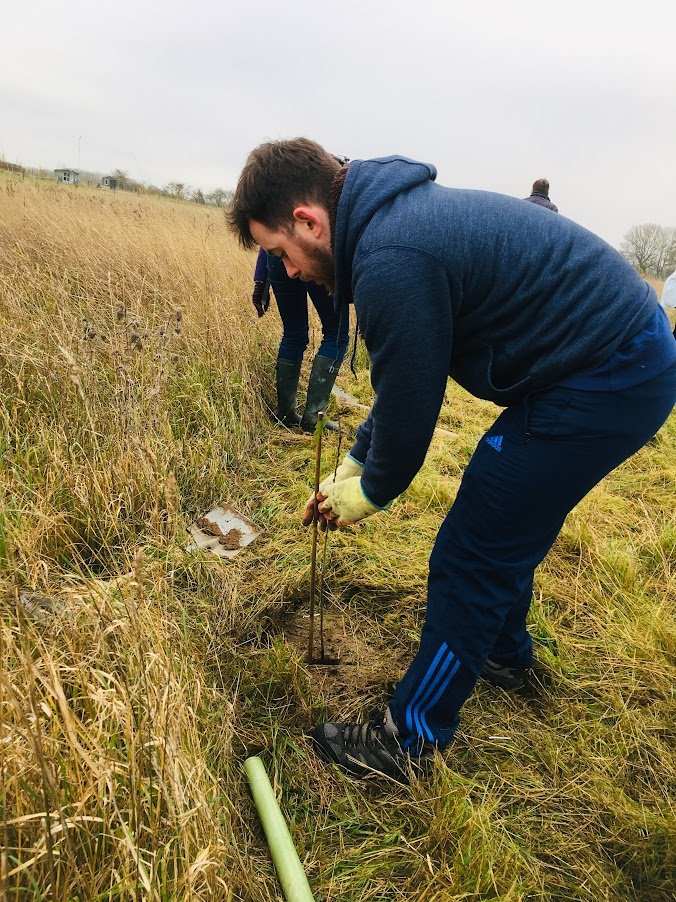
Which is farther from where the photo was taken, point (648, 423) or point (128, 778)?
point (648, 423)

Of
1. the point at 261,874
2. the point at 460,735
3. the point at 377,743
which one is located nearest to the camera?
the point at 261,874

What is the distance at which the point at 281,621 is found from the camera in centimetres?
210

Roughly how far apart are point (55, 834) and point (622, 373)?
148cm

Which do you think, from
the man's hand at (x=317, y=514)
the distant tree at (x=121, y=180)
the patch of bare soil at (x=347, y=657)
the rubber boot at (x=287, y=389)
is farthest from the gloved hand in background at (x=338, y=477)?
the distant tree at (x=121, y=180)

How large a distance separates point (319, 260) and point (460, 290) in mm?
404

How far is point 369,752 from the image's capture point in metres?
1.55

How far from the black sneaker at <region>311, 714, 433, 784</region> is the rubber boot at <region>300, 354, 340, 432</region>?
7.06 feet

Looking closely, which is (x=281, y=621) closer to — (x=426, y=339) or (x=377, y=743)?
(x=377, y=743)

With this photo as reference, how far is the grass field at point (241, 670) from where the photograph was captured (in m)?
0.99

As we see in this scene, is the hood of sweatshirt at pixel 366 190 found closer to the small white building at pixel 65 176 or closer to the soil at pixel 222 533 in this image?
the soil at pixel 222 533

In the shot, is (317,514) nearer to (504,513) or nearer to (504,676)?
(504,513)

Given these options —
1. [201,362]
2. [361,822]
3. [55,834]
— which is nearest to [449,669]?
[361,822]

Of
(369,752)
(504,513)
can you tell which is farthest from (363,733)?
(504,513)

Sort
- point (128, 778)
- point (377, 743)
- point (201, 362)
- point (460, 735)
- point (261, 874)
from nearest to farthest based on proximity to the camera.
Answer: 1. point (128, 778)
2. point (261, 874)
3. point (377, 743)
4. point (460, 735)
5. point (201, 362)
